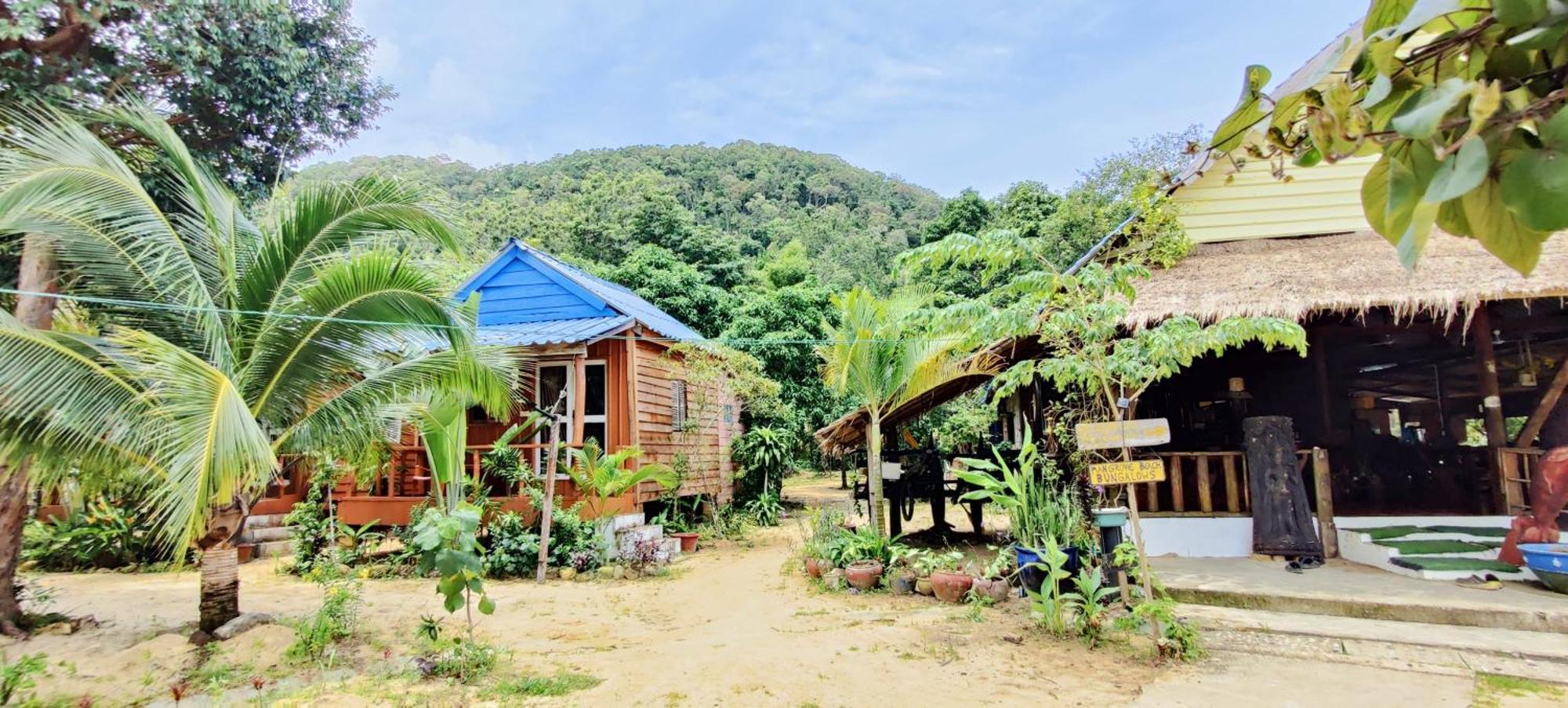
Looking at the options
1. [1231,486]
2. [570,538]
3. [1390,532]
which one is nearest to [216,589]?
[570,538]

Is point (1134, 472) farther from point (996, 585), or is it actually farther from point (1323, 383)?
point (1323, 383)

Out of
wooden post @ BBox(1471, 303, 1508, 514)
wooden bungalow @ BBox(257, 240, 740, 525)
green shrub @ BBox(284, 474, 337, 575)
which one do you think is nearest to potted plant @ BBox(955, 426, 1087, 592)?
wooden post @ BBox(1471, 303, 1508, 514)

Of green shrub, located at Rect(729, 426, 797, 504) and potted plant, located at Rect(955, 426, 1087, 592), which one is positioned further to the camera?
green shrub, located at Rect(729, 426, 797, 504)

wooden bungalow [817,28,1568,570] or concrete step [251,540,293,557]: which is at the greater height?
wooden bungalow [817,28,1568,570]

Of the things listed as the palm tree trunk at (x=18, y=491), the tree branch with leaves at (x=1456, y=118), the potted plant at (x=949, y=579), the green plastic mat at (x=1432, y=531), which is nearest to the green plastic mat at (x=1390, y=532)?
the green plastic mat at (x=1432, y=531)

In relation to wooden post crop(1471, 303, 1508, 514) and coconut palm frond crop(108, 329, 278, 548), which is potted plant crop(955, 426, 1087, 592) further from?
coconut palm frond crop(108, 329, 278, 548)

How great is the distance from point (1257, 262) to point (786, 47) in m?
16.0

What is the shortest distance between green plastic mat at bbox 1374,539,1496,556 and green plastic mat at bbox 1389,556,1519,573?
0.49 ft

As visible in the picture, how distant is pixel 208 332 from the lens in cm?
518

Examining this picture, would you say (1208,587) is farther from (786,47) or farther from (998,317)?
(786,47)

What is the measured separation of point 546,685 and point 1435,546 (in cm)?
744

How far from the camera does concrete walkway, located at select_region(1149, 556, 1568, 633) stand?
16.6 feet

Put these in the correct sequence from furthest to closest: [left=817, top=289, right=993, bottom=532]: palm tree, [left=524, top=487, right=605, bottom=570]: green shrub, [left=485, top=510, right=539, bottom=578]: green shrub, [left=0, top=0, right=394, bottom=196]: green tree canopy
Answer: [left=524, top=487, right=605, bottom=570]: green shrub < [left=485, top=510, right=539, bottom=578]: green shrub < [left=817, top=289, right=993, bottom=532]: palm tree < [left=0, top=0, right=394, bottom=196]: green tree canopy

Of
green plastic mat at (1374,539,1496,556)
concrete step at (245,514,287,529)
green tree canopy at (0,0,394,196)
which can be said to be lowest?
green plastic mat at (1374,539,1496,556)
